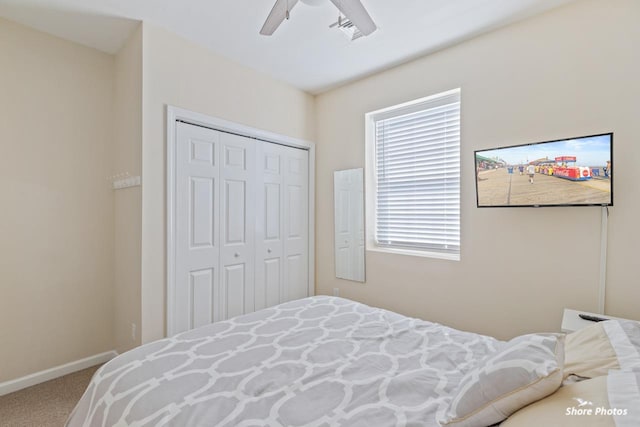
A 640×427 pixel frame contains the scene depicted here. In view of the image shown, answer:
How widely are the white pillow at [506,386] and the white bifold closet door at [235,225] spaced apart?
222cm

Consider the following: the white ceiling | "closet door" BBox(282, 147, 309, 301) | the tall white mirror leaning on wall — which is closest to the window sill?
the tall white mirror leaning on wall

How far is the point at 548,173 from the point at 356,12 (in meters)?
1.62

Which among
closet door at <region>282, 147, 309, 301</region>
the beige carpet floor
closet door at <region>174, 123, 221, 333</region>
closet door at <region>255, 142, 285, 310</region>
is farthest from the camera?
closet door at <region>282, 147, 309, 301</region>

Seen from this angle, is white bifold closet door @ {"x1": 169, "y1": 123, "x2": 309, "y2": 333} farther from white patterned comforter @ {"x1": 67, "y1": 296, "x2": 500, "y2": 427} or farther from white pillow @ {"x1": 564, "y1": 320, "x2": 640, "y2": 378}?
white pillow @ {"x1": 564, "y1": 320, "x2": 640, "y2": 378}

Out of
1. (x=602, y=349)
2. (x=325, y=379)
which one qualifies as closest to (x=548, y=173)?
(x=602, y=349)

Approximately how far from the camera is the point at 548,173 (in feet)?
6.62

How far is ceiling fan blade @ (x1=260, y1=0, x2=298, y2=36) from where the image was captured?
1.57 metres

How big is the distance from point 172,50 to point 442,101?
2375 mm

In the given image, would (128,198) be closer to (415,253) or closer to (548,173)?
(415,253)

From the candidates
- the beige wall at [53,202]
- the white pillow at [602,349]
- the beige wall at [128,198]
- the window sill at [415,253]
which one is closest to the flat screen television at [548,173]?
the window sill at [415,253]

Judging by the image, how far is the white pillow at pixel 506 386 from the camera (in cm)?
86

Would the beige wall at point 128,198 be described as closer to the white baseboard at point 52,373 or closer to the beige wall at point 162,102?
the beige wall at point 162,102

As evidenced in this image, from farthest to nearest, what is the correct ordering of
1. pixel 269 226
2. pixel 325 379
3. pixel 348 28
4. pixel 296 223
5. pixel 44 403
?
pixel 296 223 → pixel 269 226 → pixel 348 28 → pixel 44 403 → pixel 325 379

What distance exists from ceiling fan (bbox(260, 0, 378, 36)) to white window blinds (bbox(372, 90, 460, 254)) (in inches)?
53.6
